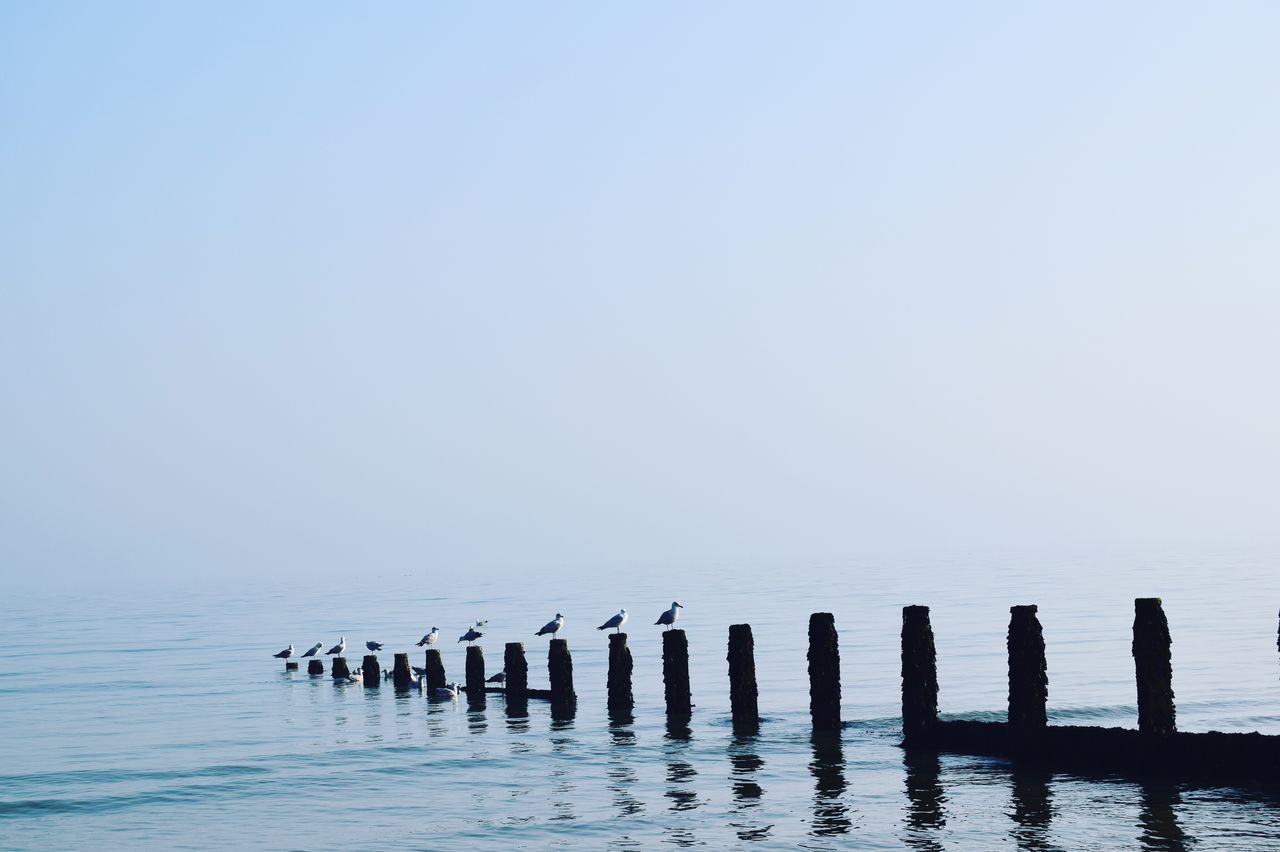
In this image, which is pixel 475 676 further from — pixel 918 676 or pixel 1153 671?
pixel 1153 671

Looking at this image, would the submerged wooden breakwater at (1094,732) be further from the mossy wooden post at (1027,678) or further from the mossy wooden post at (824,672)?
the mossy wooden post at (824,672)

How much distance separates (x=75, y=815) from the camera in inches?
824

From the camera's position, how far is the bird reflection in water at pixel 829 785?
54.4 ft

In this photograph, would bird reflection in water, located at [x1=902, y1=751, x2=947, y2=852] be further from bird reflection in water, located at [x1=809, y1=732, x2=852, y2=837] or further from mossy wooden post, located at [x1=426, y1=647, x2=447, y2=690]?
mossy wooden post, located at [x1=426, y1=647, x2=447, y2=690]

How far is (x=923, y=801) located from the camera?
17531 mm

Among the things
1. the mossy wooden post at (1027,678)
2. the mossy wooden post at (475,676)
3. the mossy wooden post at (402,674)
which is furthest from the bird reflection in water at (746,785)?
the mossy wooden post at (402,674)

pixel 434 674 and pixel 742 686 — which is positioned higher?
pixel 742 686

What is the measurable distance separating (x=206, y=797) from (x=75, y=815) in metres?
1.88

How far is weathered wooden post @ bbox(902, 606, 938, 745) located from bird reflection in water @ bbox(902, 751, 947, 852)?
395 mm

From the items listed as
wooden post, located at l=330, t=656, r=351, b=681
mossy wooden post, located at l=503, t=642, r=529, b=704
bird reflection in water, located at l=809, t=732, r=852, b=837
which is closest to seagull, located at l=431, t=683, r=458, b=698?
mossy wooden post, located at l=503, t=642, r=529, b=704

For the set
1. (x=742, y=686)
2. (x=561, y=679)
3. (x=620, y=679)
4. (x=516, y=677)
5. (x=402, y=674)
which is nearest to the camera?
(x=742, y=686)

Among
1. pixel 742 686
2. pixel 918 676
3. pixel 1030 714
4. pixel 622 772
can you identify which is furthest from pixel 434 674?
pixel 1030 714

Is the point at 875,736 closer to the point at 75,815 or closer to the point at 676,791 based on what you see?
the point at 676,791

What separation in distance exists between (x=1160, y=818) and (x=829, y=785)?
4873mm
